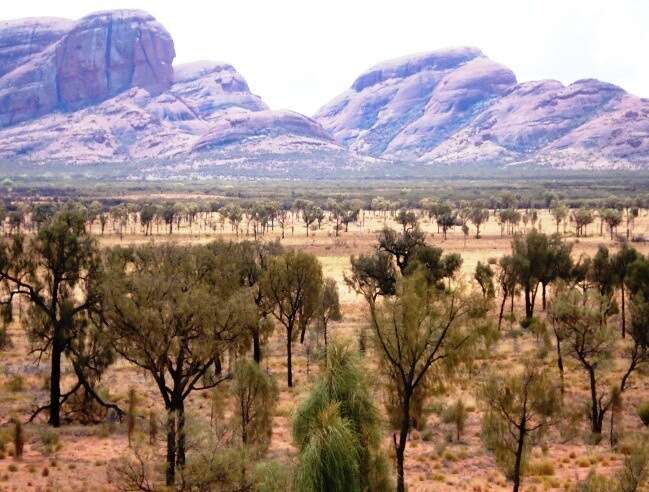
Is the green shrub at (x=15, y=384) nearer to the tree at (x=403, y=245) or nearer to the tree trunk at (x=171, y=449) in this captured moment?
the tree trunk at (x=171, y=449)

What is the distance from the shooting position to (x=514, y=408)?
64.3 feet

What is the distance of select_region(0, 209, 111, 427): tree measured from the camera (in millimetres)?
24078

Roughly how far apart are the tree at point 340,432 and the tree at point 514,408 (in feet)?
16.0

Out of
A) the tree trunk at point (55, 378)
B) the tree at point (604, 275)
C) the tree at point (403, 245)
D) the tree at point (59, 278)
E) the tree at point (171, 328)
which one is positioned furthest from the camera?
the tree at point (403, 245)

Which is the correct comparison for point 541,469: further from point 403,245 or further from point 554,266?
point 403,245

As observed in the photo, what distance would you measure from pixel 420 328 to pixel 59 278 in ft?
41.0

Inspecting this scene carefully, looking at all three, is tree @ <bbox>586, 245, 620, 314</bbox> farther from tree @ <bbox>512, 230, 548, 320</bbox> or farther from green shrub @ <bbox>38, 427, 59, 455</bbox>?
green shrub @ <bbox>38, 427, 59, 455</bbox>

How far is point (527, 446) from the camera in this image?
21250mm

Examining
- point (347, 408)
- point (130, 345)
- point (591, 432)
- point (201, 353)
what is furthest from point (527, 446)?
point (130, 345)

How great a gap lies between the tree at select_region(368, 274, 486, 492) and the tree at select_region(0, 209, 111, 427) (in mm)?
10020

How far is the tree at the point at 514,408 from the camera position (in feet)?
63.2

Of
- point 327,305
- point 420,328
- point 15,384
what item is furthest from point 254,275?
point 420,328

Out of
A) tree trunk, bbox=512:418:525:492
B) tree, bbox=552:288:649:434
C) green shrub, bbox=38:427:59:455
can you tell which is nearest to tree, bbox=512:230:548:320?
tree, bbox=552:288:649:434

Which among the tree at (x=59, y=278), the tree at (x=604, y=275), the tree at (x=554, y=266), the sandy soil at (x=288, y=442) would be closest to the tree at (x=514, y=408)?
the sandy soil at (x=288, y=442)
